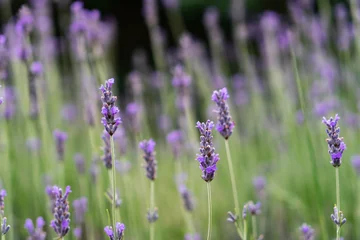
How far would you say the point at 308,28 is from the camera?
357 centimetres

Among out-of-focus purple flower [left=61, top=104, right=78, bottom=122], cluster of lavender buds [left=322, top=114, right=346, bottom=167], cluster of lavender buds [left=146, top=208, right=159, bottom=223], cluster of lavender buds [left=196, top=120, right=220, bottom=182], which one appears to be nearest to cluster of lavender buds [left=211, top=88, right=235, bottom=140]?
cluster of lavender buds [left=196, top=120, right=220, bottom=182]

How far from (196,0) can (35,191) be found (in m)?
4.38

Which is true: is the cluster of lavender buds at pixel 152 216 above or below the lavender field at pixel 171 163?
below

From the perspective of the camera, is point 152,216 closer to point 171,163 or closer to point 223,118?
point 223,118

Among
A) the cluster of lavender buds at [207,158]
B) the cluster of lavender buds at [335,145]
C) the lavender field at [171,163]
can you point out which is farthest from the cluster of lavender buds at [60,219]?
the cluster of lavender buds at [335,145]

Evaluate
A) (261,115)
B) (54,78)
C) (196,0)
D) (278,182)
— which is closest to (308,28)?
(261,115)

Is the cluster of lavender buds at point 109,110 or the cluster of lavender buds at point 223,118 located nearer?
the cluster of lavender buds at point 109,110

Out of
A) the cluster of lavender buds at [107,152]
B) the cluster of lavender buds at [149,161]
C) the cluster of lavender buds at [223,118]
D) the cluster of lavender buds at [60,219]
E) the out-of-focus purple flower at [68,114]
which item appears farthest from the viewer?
the out-of-focus purple flower at [68,114]

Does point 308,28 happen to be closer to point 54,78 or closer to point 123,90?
point 54,78

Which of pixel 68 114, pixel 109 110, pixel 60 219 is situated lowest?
pixel 60 219

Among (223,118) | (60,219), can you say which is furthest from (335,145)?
(60,219)

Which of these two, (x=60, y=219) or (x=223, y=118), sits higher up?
(x=223, y=118)

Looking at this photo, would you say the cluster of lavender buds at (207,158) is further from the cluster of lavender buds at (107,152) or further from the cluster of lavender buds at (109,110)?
the cluster of lavender buds at (107,152)

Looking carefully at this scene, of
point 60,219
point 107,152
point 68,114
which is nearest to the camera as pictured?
point 60,219
